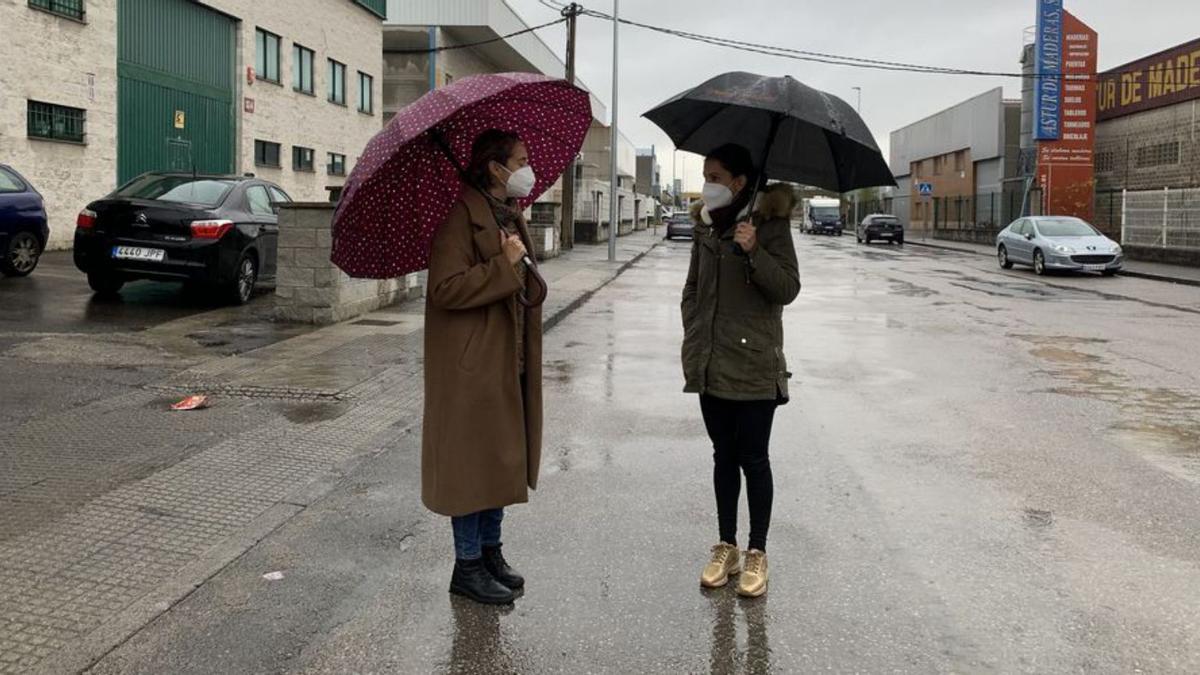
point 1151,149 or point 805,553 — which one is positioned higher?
point 1151,149

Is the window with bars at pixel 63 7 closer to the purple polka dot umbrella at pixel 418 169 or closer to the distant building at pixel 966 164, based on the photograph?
the purple polka dot umbrella at pixel 418 169

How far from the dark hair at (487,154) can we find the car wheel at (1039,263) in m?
24.2

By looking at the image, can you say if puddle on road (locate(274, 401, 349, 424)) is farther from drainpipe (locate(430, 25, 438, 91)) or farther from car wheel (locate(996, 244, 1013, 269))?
drainpipe (locate(430, 25, 438, 91))

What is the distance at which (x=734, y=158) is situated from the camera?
13.0 ft

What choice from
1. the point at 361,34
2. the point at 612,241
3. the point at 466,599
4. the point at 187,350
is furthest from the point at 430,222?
the point at 361,34

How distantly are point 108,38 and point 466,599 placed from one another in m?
20.7

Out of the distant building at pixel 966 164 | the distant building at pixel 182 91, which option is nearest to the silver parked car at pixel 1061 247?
the distant building at pixel 966 164

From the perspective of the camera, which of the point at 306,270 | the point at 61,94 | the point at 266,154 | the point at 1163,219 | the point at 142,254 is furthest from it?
the point at 1163,219

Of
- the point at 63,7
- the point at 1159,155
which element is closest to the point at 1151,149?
the point at 1159,155

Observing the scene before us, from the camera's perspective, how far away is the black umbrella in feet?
12.8

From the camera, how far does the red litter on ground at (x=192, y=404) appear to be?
707 centimetres

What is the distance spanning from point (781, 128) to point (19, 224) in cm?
1212

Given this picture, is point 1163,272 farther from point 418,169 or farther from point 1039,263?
point 418,169

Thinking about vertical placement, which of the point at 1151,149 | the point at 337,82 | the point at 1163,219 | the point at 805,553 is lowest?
the point at 805,553
